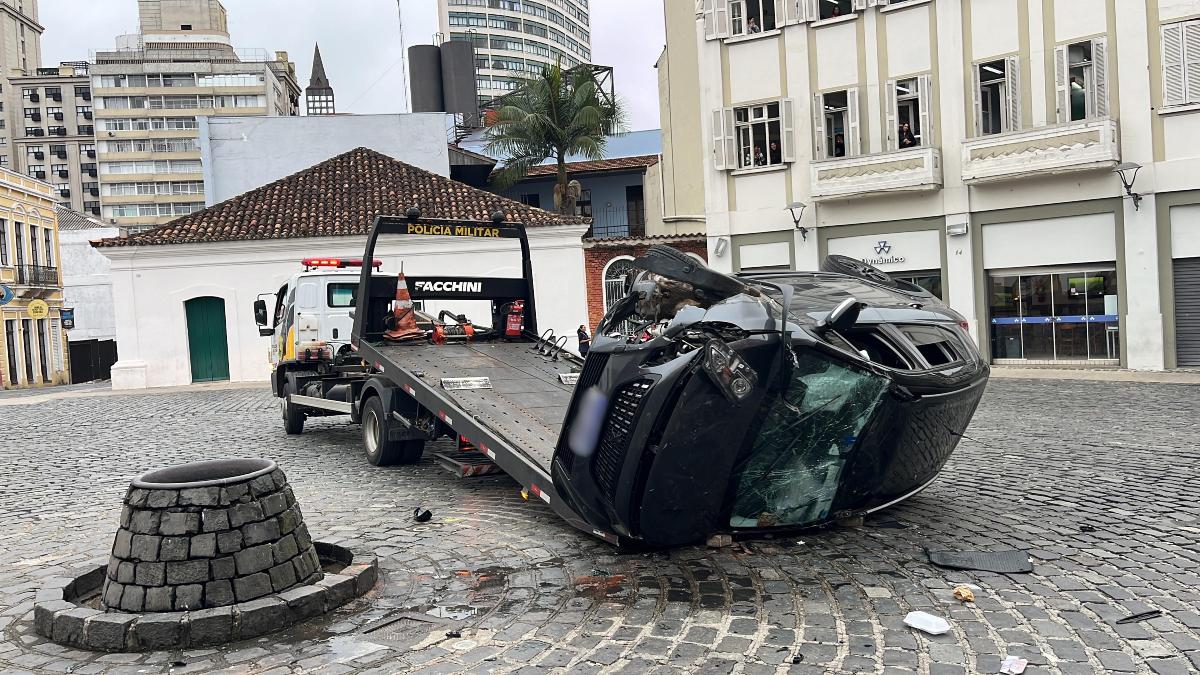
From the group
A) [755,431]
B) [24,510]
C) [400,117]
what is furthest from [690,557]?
[400,117]

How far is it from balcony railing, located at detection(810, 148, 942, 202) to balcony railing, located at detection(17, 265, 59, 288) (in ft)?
121

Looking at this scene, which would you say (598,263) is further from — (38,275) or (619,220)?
(38,275)

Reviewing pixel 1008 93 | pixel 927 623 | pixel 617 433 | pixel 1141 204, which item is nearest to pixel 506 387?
pixel 617 433

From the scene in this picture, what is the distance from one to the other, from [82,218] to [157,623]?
208ft

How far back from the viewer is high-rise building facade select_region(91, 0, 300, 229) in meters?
93.3

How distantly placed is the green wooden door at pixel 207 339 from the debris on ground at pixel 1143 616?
25.8 metres

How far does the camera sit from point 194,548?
4719 millimetres

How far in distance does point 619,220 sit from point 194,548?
123ft

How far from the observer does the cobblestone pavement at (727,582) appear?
170 inches

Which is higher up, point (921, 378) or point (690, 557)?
point (921, 378)

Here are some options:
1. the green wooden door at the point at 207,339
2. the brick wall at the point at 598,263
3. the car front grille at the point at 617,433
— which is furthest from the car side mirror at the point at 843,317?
the green wooden door at the point at 207,339

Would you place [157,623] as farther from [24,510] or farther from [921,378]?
[24,510]

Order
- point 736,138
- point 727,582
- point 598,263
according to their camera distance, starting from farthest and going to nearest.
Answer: point 598,263
point 736,138
point 727,582

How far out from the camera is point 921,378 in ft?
17.5
